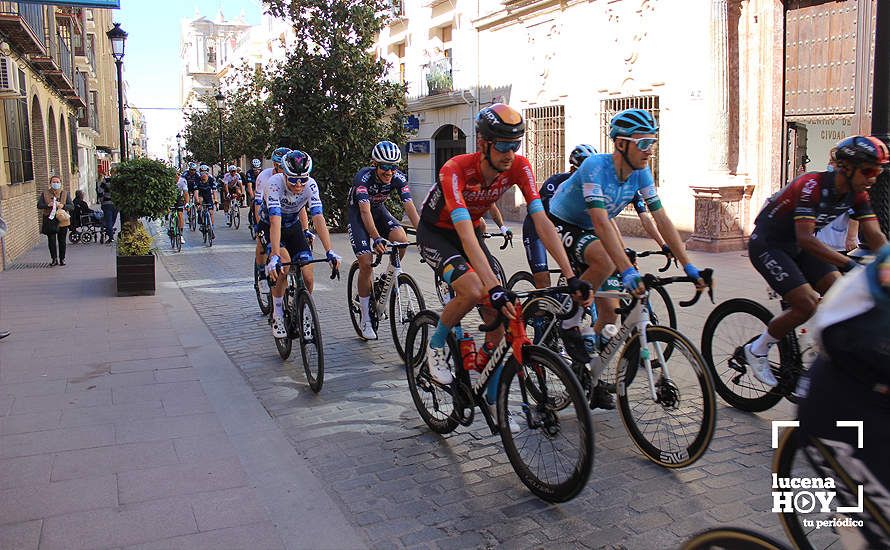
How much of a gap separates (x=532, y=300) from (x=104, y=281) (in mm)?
10200

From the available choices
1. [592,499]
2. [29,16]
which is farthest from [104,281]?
[592,499]

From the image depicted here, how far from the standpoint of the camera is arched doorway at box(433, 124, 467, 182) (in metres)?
27.1

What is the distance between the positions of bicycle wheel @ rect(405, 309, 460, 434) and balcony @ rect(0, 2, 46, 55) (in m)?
12.7

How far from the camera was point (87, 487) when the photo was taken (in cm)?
430

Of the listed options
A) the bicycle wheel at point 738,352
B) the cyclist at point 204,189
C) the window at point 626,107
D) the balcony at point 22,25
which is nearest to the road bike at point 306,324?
the bicycle wheel at point 738,352

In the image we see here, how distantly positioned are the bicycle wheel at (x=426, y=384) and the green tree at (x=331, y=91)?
16087 millimetres

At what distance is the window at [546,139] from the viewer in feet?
68.2

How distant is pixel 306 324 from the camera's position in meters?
6.33

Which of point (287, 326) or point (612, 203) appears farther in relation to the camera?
point (287, 326)

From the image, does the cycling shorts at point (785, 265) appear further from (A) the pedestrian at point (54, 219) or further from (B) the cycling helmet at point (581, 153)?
(A) the pedestrian at point (54, 219)

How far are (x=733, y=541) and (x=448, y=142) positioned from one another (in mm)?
26356

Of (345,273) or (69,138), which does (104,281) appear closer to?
(345,273)

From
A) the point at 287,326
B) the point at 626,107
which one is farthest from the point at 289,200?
the point at 626,107

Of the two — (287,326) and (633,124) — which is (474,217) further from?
(287,326)
